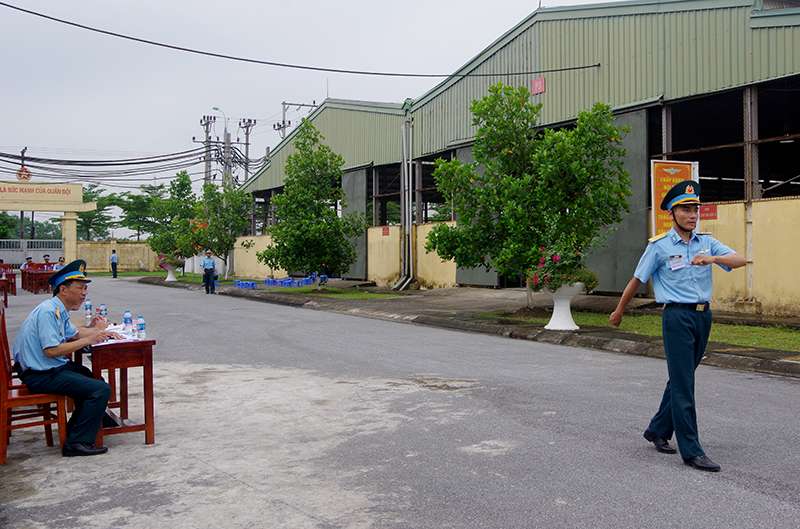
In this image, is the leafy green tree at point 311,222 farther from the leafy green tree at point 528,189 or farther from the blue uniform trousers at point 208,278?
the leafy green tree at point 528,189

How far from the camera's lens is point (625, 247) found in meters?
19.0

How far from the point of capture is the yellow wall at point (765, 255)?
15203 millimetres

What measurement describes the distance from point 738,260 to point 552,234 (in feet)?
33.2

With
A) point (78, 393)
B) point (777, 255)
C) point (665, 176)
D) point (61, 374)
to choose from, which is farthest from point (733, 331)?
point (61, 374)

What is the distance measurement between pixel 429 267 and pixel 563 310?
43.9ft

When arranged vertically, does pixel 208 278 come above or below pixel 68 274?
below

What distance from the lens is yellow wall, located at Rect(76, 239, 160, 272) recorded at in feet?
202

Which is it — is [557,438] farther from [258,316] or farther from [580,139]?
[258,316]

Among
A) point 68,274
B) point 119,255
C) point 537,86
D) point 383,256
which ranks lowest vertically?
point 68,274

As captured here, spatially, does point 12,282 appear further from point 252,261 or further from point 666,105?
point 666,105

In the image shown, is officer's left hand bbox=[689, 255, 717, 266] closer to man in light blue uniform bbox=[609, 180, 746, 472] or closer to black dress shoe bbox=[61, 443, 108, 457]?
man in light blue uniform bbox=[609, 180, 746, 472]

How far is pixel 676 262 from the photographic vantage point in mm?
5297

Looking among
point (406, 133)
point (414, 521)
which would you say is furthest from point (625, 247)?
Answer: point (414, 521)

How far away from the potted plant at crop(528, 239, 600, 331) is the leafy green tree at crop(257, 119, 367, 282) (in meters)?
11.6
